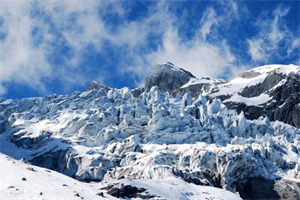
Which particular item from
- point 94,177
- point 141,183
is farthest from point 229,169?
point 141,183

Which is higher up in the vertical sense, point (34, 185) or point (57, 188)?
point (57, 188)

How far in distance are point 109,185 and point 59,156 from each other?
102 m

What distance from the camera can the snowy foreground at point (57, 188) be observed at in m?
72.2

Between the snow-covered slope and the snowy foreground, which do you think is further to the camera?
the snowy foreground

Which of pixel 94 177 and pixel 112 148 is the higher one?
pixel 112 148

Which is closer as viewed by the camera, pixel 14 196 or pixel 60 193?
pixel 14 196

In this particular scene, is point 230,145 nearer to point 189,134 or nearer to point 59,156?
point 189,134

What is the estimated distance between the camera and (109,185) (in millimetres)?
98750

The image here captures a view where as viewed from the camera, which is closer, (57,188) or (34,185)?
(34,185)

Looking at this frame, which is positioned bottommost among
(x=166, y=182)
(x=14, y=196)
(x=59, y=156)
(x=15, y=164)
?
(x=14, y=196)

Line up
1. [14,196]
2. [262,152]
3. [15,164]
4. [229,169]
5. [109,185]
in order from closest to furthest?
[14,196], [15,164], [109,185], [229,169], [262,152]

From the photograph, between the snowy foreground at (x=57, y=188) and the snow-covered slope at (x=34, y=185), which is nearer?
the snow-covered slope at (x=34, y=185)

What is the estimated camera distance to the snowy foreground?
72.2 m

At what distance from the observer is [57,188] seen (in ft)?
254
